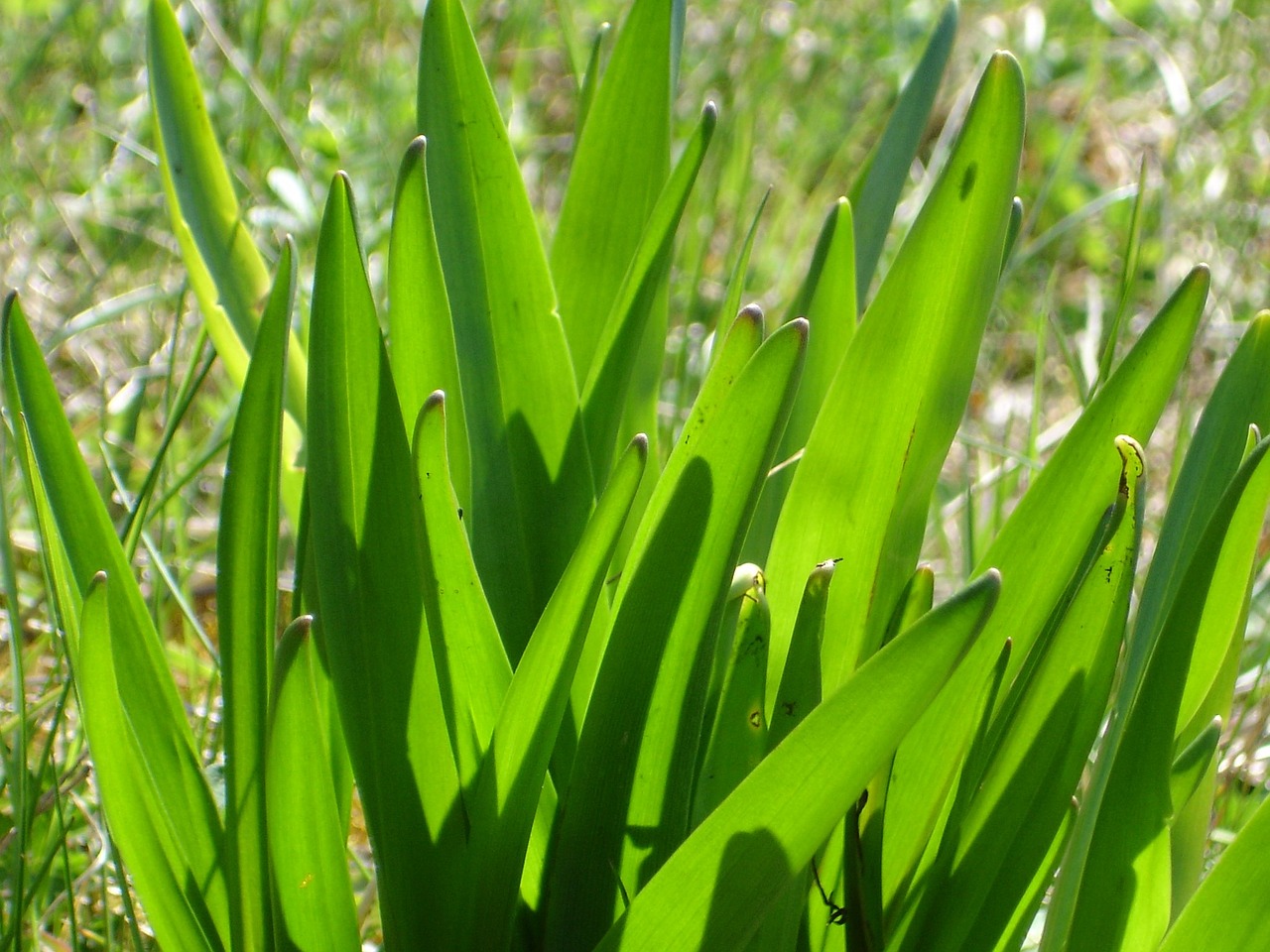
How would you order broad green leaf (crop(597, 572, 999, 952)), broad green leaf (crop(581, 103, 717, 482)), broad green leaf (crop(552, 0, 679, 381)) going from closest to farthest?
broad green leaf (crop(597, 572, 999, 952))
broad green leaf (crop(581, 103, 717, 482))
broad green leaf (crop(552, 0, 679, 381))

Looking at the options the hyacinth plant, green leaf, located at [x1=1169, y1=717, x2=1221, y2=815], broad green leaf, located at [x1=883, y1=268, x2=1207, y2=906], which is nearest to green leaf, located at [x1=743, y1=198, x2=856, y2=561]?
the hyacinth plant

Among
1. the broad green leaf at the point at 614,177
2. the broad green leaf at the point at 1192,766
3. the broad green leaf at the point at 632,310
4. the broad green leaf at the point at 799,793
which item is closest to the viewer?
the broad green leaf at the point at 799,793

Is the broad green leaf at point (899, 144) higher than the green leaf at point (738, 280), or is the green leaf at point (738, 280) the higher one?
the broad green leaf at point (899, 144)

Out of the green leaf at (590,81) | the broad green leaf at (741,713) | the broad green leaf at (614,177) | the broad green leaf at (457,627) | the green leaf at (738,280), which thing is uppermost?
the green leaf at (590,81)

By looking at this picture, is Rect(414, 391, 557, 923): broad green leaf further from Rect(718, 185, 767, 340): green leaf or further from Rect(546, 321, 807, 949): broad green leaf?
Rect(718, 185, 767, 340): green leaf

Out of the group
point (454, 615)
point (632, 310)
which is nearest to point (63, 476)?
point (454, 615)

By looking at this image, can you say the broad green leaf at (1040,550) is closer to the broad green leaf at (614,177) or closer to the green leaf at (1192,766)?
the green leaf at (1192,766)

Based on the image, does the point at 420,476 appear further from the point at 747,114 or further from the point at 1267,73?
the point at 1267,73

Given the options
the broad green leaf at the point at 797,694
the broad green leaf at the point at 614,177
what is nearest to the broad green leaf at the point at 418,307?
the broad green leaf at the point at 614,177
